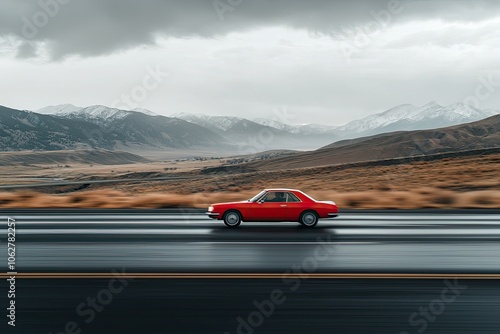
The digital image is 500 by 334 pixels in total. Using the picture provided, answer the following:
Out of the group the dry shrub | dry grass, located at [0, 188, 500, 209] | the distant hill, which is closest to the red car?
dry grass, located at [0, 188, 500, 209]

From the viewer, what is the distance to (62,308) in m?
6.30

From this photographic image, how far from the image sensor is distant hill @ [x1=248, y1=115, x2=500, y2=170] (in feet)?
409

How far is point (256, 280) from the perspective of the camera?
25.1ft

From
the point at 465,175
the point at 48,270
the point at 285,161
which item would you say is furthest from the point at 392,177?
the point at 285,161

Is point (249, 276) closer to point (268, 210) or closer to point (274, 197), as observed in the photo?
→ point (268, 210)

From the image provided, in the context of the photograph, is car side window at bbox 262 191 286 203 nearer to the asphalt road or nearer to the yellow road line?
the asphalt road

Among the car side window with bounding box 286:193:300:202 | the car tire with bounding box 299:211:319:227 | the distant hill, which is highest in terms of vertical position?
the distant hill

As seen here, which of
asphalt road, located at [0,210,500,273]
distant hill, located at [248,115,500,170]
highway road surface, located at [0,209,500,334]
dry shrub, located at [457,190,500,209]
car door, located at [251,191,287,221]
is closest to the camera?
highway road surface, located at [0,209,500,334]

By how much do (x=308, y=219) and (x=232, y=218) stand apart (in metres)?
2.06

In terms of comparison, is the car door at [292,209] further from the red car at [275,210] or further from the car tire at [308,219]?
the car tire at [308,219]

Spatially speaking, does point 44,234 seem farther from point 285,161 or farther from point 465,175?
point 285,161

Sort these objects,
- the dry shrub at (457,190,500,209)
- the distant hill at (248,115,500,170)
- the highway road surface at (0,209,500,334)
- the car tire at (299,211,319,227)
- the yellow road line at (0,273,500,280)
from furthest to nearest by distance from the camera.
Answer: the distant hill at (248,115,500,170)
the dry shrub at (457,190,500,209)
the car tire at (299,211,319,227)
the yellow road line at (0,273,500,280)
the highway road surface at (0,209,500,334)

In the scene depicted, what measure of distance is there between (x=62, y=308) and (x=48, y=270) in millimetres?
2227

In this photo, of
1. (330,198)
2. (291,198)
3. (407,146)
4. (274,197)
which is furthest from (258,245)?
(407,146)
